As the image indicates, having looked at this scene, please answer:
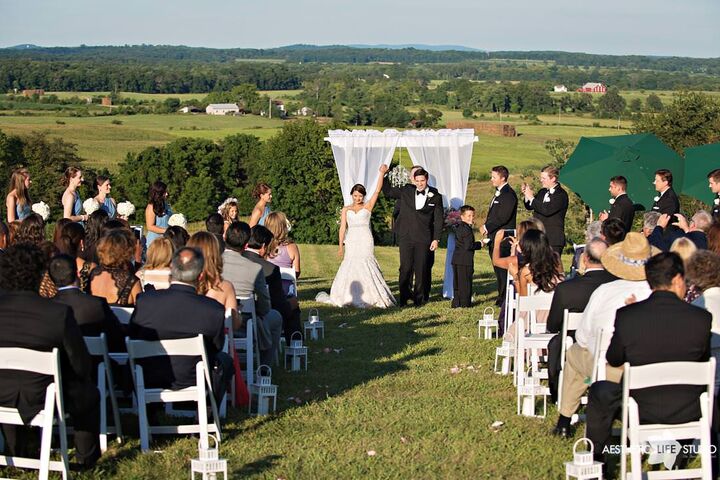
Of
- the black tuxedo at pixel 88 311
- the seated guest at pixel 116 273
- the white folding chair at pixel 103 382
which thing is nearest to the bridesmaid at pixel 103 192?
the seated guest at pixel 116 273

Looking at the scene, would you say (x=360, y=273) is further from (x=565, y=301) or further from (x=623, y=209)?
(x=565, y=301)

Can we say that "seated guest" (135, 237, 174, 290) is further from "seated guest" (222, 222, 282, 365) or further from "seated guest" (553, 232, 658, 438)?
"seated guest" (553, 232, 658, 438)

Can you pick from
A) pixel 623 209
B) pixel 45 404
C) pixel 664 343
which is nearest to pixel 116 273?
pixel 45 404

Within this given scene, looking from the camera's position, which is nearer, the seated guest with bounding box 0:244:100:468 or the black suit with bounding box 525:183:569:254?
the seated guest with bounding box 0:244:100:468

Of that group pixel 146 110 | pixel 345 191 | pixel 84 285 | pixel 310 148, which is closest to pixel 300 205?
pixel 310 148

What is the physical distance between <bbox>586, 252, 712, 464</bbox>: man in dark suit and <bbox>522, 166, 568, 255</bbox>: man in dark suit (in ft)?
20.9

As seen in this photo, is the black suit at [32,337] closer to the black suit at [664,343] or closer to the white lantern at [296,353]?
the black suit at [664,343]

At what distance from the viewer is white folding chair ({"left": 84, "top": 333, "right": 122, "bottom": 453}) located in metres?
5.53

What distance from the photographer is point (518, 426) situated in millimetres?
6348

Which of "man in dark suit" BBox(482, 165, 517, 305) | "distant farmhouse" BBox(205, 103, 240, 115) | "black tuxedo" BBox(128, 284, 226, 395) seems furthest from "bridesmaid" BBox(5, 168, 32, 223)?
"distant farmhouse" BBox(205, 103, 240, 115)

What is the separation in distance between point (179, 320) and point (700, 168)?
8019mm

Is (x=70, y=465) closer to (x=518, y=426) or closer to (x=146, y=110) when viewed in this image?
(x=518, y=426)

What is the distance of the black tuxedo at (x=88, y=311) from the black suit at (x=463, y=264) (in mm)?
6477

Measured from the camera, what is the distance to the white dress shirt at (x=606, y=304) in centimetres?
561
